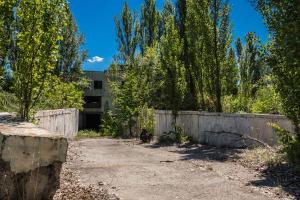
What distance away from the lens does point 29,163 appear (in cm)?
534

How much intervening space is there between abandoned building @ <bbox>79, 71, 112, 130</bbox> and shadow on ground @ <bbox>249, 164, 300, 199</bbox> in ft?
130

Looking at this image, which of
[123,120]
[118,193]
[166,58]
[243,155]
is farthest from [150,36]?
[118,193]

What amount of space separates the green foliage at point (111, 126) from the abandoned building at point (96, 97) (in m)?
16.6

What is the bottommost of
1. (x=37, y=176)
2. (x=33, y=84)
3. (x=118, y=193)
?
(x=118, y=193)

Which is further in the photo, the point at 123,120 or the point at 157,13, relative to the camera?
the point at 157,13

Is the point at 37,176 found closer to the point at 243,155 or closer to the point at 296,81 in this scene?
the point at 296,81

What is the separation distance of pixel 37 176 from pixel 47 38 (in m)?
3.88

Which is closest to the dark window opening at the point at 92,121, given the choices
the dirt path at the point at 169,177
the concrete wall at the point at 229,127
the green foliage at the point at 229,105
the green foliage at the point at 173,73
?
the green foliage at the point at 173,73

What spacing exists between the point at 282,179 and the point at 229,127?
22.4 feet

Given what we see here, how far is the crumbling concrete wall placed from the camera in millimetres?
5223

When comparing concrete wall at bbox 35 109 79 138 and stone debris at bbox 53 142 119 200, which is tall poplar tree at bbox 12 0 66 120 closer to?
stone debris at bbox 53 142 119 200

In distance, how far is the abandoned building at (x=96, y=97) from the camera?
4850 centimetres

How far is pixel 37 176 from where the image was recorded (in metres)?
5.48

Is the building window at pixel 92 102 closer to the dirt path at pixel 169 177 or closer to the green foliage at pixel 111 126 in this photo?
the green foliage at pixel 111 126
